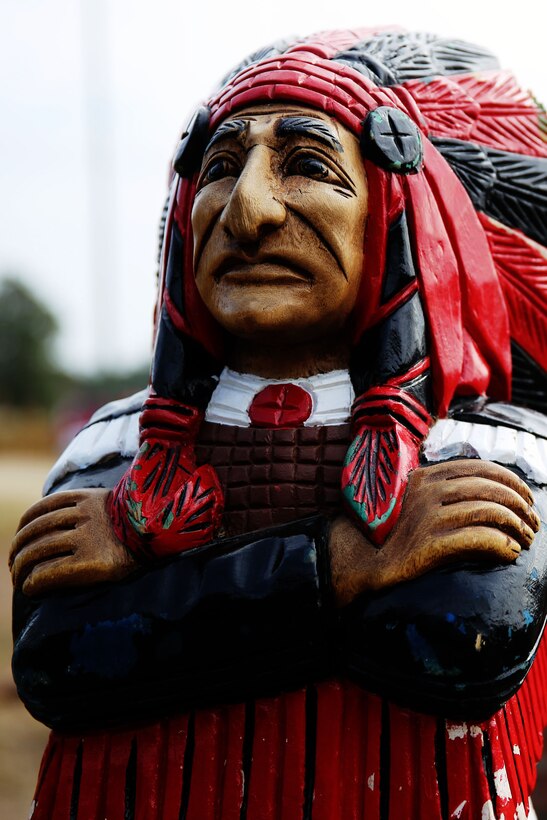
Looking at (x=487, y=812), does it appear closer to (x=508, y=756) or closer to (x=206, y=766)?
(x=508, y=756)

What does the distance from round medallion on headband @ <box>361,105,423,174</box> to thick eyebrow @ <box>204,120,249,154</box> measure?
19 centimetres

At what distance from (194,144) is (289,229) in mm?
298

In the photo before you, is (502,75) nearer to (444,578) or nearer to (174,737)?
(444,578)

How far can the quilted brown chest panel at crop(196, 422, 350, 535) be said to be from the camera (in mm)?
1506

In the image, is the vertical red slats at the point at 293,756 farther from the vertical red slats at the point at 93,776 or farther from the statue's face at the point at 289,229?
the statue's face at the point at 289,229

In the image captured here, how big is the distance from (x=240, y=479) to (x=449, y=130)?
2.37 feet

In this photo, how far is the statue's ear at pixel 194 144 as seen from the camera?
167 cm

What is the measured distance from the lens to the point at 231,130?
156 centimetres

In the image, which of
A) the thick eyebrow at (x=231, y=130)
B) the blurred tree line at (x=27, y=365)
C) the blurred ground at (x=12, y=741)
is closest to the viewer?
the thick eyebrow at (x=231, y=130)

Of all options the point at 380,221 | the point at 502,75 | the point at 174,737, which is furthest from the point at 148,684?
the point at 502,75

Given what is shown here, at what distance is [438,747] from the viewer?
4.57 ft

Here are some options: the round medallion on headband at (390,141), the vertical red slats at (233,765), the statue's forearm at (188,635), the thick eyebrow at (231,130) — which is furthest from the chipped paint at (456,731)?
the thick eyebrow at (231,130)

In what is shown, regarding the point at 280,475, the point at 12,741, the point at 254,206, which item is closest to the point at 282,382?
the point at 280,475

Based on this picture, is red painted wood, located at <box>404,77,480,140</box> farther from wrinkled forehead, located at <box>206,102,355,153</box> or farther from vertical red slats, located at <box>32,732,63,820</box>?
vertical red slats, located at <box>32,732,63,820</box>
